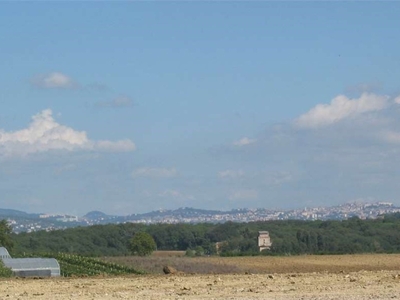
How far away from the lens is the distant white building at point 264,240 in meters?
102

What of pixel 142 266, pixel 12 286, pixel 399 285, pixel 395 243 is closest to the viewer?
pixel 399 285

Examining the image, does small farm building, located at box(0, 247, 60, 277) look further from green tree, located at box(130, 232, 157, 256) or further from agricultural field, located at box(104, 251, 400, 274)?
green tree, located at box(130, 232, 157, 256)

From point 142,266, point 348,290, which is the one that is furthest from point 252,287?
point 142,266

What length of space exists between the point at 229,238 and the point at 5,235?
3663cm

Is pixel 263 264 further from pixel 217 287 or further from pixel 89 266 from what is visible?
pixel 217 287

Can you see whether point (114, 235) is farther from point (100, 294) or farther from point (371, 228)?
point (100, 294)

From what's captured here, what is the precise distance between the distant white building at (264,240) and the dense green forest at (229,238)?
737 millimetres

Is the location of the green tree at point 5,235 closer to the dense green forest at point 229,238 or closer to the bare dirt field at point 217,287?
the dense green forest at point 229,238

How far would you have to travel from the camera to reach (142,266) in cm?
5922

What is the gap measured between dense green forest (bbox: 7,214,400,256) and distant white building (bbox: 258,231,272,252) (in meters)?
0.74

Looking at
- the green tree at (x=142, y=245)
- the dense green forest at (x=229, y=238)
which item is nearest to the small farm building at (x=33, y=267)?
the green tree at (x=142, y=245)

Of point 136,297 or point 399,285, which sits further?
point 399,285

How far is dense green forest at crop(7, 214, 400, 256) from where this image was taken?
325 ft

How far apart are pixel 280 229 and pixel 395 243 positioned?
2210 centimetres
